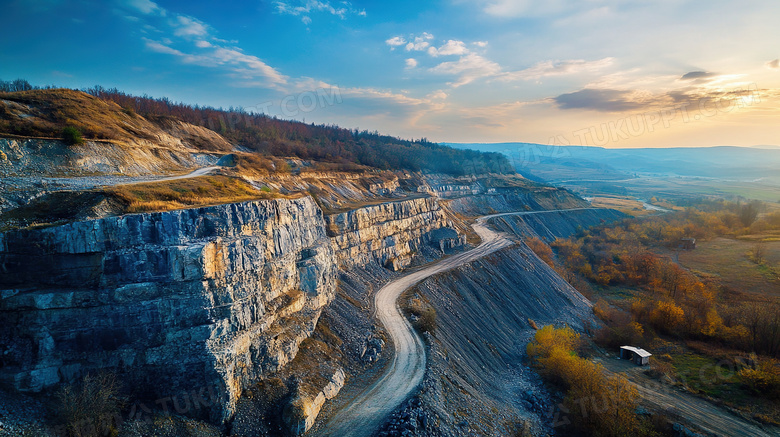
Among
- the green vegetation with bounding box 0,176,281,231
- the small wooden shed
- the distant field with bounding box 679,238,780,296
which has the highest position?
the green vegetation with bounding box 0,176,281,231

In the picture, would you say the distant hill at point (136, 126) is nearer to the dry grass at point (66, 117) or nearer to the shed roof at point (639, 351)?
the dry grass at point (66, 117)

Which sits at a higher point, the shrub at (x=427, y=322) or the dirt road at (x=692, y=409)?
the shrub at (x=427, y=322)

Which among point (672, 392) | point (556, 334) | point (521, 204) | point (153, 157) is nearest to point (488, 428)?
point (556, 334)

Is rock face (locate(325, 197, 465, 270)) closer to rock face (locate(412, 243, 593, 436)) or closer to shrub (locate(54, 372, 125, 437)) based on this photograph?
rock face (locate(412, 243, 593, 436))

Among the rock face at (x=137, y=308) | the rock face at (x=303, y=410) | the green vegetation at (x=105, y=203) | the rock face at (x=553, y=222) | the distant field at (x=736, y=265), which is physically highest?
the green vegetation at (x=105, y=203)

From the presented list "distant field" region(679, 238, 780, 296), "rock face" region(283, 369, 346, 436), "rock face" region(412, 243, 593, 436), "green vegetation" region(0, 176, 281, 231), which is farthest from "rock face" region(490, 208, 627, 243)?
"green vegetation" region(0, 176, 281, 231)

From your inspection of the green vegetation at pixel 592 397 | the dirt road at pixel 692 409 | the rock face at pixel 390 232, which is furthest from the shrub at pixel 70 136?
the dirt road at pixel 692 409
